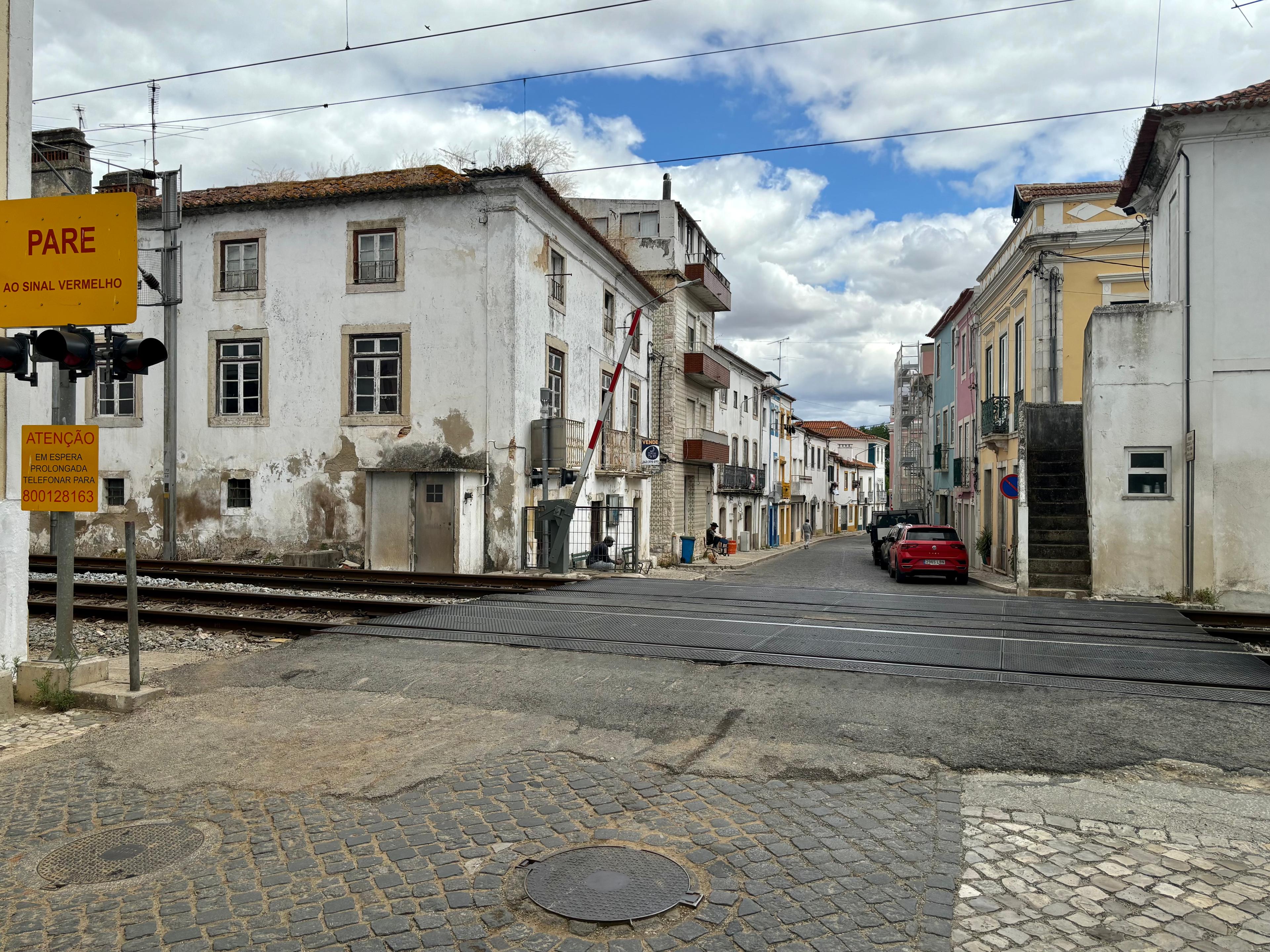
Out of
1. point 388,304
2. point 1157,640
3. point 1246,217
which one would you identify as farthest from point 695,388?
point 1157,640

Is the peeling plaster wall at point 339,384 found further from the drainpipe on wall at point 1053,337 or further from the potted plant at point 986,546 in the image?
the potted plant at point 986,546

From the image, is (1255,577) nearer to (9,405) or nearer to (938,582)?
(938,582)

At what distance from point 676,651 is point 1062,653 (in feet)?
12.5

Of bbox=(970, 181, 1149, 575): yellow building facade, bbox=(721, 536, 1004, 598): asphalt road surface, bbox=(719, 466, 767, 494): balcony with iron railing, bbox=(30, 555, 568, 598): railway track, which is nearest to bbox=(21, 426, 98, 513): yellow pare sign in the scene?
bbox=(30, 555, 568, 598): railway track

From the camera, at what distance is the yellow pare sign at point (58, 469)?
24.3ft

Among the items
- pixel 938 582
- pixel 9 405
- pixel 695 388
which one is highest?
pixel 695 388

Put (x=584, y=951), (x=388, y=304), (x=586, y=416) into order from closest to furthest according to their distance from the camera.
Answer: (x=584, y=951)
(x=388, y=304)
(x=586, y=416)

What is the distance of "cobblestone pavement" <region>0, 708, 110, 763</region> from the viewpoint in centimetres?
645

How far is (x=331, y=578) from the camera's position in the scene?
1658 centimetres

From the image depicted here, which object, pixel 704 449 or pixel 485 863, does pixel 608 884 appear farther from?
pixel 704 449

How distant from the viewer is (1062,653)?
913cm

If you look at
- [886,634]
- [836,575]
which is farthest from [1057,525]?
[886,634]

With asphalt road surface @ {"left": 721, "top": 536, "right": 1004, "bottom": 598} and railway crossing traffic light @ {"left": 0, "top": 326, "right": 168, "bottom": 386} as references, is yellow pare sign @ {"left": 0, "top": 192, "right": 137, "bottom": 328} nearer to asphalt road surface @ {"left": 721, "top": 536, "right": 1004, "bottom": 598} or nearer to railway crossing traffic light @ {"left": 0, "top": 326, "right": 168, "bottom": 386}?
railway crossing traffic light @ {"left": 0, "top": 326, "right": 168, "bottom": 386}

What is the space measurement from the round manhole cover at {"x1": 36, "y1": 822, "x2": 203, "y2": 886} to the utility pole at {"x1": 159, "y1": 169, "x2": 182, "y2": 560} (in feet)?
61.6
